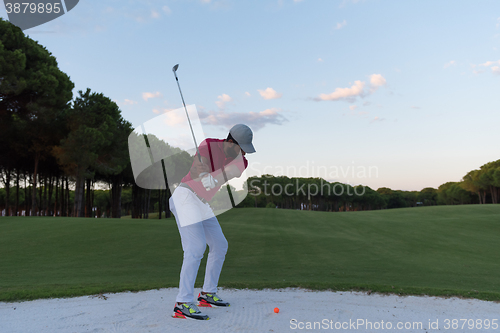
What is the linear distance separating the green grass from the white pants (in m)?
1.59

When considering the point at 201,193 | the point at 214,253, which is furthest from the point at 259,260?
the point at 201,193

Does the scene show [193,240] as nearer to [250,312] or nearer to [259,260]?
[250,312]

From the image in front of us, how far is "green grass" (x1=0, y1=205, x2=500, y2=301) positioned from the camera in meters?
6.17

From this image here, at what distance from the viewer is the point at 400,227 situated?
57.2ft

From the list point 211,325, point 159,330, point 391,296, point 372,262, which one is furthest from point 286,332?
point 372,262

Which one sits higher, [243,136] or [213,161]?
[243,136]

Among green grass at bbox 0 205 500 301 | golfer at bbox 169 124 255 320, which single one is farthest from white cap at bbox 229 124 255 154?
green grass at bbox 0 205 500 301

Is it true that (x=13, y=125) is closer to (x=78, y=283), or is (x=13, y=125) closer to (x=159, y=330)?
(x=78, y=283)

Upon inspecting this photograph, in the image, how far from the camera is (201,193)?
13.8ft

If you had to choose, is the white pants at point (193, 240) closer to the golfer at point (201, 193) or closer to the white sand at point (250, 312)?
the golfer at point (201, 193)

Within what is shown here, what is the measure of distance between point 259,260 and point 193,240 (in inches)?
229

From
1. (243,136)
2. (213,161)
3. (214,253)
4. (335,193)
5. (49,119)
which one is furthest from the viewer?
(335,193)

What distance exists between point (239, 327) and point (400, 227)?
52.7 ft

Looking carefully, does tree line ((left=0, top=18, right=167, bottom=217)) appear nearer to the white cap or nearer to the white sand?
the white sand
